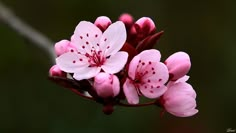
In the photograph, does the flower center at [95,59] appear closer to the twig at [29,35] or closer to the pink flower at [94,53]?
the pink flower at [94,53]

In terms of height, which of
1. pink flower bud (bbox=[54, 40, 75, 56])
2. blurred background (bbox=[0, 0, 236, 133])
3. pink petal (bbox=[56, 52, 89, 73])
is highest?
pink flower bud (bbox=[54, 40, 75, 56])

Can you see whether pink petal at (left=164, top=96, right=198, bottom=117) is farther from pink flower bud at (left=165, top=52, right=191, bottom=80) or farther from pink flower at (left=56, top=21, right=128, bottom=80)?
pink flower at (left=56, top=21, right=128, bottom=80)

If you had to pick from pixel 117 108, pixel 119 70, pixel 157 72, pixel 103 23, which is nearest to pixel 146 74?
pixel 157 72

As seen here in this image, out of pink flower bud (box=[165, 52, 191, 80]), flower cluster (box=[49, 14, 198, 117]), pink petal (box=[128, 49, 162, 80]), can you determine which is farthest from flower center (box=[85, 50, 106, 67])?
pink flower bud (box=[165, 52, 191, 80])

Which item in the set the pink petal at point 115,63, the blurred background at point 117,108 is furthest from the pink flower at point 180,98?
the blurred background at point 117,108

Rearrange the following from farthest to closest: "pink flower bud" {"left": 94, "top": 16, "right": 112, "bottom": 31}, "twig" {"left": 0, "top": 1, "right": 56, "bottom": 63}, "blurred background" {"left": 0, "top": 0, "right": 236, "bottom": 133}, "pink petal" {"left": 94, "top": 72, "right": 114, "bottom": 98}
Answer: "blurred background" {"left": 0, "top": 0, "right": 236, "bottom": 133} < "twig" {"left": 0, "top": 1, "right": 56, "bottom": 63} < "pink flower bud" {"left": 94, "top": 16, "right": 112, "bottom": 31} < "pink petal" {"left": 94, "top": 72, "right": 114, "bottom": 98}

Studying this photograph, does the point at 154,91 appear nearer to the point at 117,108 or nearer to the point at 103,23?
the point at 103,23

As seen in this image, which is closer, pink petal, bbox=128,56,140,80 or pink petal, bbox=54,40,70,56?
pink petal, bbox=128,56,140,80

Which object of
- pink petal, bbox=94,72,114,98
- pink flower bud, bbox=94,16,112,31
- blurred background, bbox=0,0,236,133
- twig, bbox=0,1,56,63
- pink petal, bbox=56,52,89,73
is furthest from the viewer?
blurred background, bbox=0,0,236,133

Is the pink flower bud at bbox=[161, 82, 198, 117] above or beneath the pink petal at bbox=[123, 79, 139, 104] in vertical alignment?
beneath
